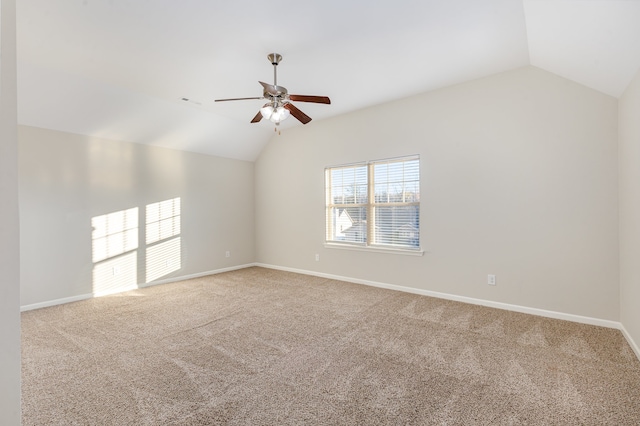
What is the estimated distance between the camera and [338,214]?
5406 mm

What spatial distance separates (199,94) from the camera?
165 inches

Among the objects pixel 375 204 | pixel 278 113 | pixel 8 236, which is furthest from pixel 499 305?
pixel 8 236

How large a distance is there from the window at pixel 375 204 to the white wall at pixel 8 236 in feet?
13.9

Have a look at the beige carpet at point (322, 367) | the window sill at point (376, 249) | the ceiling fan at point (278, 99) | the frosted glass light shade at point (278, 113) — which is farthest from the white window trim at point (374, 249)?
the frosted glass light shade at point (278, 113)

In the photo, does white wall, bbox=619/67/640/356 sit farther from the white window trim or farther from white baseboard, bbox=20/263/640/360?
the white window trim

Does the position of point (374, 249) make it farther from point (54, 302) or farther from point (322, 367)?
point (54, 302)

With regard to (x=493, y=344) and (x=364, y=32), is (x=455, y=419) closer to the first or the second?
(x=493, y=344)

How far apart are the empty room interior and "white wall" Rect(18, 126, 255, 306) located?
32 millimetres

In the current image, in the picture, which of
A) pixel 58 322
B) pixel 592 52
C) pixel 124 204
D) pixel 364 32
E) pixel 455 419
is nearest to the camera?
pixel 455 419

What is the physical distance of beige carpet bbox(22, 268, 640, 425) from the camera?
1.86 m

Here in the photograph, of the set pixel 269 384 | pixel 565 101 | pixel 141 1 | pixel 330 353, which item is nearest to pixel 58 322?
pixel 269 384

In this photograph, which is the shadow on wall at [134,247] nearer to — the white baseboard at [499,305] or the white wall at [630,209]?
the white baseboard at [499,305]

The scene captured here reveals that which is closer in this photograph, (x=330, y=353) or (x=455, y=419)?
(x=455, y=419)

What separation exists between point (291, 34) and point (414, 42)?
1.23 meters
